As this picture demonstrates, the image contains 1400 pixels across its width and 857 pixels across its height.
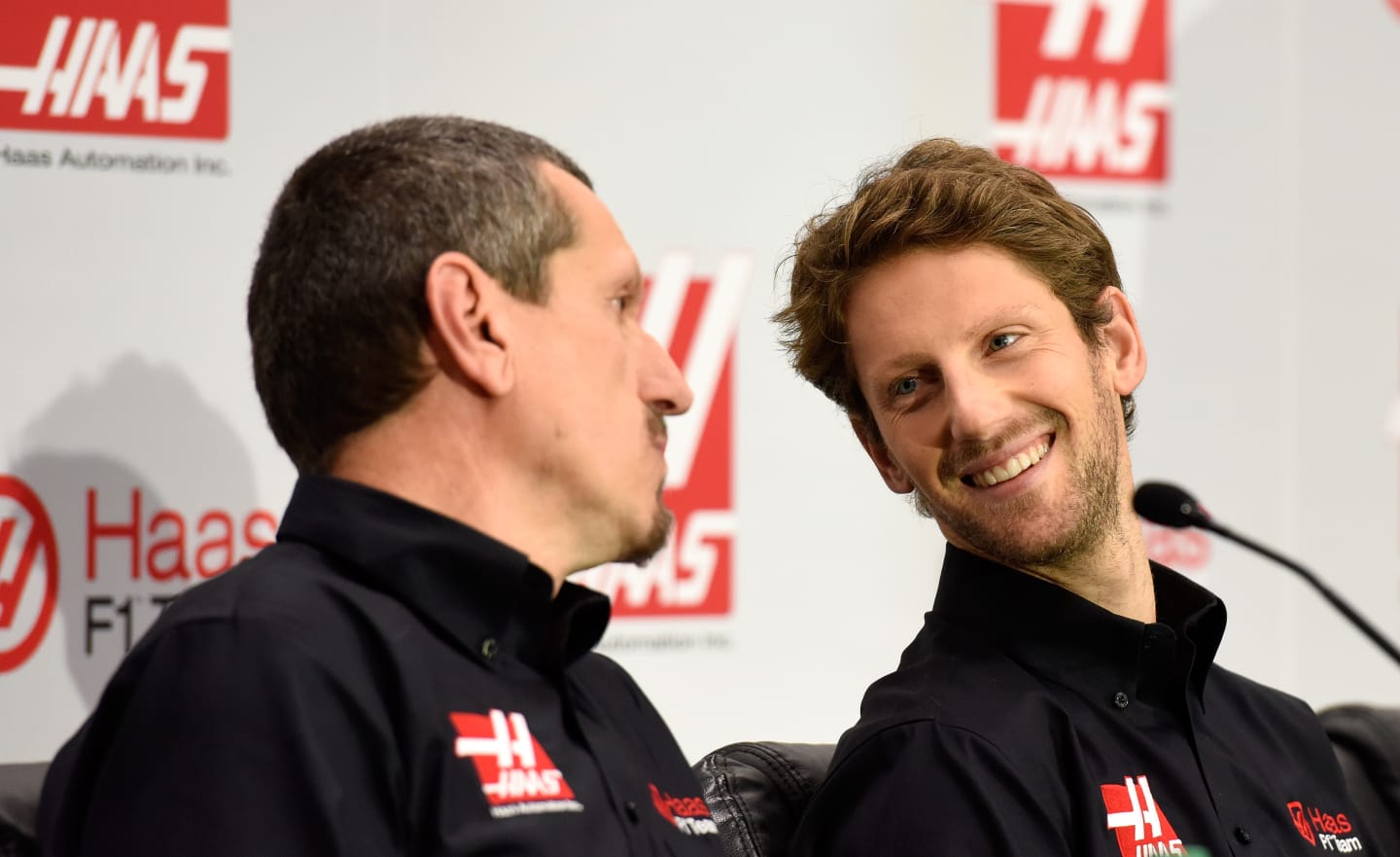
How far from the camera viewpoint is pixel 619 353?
5.11 feet

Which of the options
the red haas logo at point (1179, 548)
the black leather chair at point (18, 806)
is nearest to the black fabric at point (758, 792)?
the black leather chair at point (18, 806)

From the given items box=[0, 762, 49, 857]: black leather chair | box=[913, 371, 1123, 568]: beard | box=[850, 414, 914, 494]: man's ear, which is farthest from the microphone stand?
box=[0, 762, 49, 857]: black leather chair

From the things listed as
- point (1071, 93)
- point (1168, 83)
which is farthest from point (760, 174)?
point (1168, 83)

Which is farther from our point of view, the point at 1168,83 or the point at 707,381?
the point at 1168,83

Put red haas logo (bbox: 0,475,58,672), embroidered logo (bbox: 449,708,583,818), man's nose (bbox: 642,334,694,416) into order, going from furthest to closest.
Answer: red haas logo (bbox: 0,475,58,672) → man's nose (bbox: 642,334,694,416) → embroidered logo (bbox: 449,708,583,818)

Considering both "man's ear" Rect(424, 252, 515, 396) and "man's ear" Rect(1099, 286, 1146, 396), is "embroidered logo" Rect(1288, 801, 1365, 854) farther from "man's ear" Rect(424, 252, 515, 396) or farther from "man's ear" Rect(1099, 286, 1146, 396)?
"man's ear" Rect(424, 252, 515, 396)

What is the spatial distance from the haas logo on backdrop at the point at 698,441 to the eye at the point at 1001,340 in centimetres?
116

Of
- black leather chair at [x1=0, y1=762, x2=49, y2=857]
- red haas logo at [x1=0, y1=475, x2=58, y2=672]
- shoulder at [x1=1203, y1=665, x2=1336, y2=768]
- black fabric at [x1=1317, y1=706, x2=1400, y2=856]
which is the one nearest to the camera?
black leather chair at [x1=0, y1=762, x2=49, y2=857]

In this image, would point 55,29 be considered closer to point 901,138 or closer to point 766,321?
point 766,321

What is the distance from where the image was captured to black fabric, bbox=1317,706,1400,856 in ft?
7.27

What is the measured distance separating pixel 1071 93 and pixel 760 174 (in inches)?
30.8

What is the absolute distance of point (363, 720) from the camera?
1.27 meters

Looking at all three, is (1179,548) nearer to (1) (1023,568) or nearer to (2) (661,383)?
(1) (1023,568)

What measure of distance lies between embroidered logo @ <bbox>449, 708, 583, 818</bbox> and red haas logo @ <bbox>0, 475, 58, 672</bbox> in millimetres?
1408
